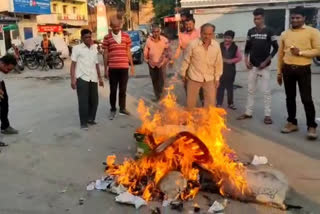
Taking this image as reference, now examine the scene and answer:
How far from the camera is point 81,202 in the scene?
4277mm

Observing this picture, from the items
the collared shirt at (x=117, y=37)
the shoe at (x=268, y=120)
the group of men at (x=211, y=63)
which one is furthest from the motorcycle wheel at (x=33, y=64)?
the shoe at (x=268, y=120)

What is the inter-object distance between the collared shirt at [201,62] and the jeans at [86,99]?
74.7 inches

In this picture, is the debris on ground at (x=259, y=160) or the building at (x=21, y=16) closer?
the debris on ground at (x=259, y=160)

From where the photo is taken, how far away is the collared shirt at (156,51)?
8.87 metres

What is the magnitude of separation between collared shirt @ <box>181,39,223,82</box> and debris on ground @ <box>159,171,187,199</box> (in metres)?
2.20

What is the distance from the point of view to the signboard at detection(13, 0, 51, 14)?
2970 centimetres

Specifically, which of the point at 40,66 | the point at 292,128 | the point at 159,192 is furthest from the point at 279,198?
the point at 40,66

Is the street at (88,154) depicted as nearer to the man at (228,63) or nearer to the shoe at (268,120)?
A: the shoe at (268,120)

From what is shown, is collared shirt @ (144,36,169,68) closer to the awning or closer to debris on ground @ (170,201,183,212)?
debris on ground @ (170,201,183,212)

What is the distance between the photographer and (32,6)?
32.1 meters

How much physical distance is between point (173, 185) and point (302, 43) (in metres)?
3.10

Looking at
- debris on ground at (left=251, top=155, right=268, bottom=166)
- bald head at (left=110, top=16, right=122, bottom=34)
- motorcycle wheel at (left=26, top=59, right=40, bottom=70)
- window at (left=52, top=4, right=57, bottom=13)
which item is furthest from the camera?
window at (left=52, top=4, right=57, bottom=13)

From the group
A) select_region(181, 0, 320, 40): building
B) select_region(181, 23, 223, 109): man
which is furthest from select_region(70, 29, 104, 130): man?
select_region(181, 0, 320, 40): building

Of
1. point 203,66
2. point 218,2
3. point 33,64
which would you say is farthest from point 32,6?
point 203,66
